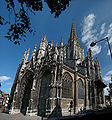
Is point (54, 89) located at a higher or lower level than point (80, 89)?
higher

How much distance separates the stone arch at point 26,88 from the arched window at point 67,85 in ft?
30.8

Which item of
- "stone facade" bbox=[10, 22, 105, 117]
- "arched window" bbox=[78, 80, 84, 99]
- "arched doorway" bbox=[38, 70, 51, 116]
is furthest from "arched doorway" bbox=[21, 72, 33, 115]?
"arched window" bbox=[78, 80, 84, 99]

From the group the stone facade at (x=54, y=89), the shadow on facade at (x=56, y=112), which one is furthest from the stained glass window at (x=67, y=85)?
the shadow on facade at (x=56, y=112)

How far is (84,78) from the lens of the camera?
23.3 m

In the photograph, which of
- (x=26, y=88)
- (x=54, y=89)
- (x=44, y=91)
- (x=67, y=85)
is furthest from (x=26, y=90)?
(x=67, y=85)

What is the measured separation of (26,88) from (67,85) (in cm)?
1144

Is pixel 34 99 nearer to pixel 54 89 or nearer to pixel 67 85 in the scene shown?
pixel 54 89

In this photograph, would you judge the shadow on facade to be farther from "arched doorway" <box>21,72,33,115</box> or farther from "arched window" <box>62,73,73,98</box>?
"arched doorway" <box>21,72,33,115</box>

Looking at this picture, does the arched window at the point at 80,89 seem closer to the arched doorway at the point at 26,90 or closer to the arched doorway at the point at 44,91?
the arched doorway at the point at 44,91

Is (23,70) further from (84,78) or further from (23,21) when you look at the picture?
(23,21)

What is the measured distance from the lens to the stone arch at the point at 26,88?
2007 cm

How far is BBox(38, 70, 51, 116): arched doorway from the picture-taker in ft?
52.1

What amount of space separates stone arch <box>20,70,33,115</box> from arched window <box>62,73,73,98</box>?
30.8ft

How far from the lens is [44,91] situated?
56.7 ft
